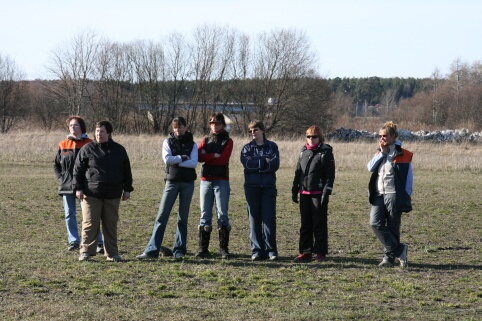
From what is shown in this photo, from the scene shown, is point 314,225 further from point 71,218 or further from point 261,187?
point 71,218

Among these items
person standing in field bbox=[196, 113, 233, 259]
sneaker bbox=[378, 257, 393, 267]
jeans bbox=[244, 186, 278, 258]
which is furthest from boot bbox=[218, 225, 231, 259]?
sneaker bbox=[378, 257, 393, 267]

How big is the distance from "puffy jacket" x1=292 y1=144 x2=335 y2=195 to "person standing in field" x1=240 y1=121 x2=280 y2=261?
0.44 metres

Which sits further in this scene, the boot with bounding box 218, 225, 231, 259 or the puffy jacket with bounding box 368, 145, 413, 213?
the boot with bounding box 218, 225, 231, 259

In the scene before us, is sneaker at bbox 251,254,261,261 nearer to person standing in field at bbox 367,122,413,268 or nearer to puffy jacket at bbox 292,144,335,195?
puffy jacket at bbox 292,144,335,195

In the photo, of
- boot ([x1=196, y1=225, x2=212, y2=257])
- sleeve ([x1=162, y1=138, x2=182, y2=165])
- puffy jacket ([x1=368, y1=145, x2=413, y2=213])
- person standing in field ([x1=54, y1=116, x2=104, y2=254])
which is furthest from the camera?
person standing in field ([x1=54, y1=116, x2=104, y2=254])

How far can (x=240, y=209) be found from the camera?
53.7ft

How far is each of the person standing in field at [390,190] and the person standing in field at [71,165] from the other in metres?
3.98

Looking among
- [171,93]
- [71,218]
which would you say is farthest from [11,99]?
[71,218]

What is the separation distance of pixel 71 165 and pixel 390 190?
461cm

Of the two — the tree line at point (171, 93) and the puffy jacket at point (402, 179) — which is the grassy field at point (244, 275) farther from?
the tree line at point (171, 93)

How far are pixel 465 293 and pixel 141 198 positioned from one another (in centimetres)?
1140

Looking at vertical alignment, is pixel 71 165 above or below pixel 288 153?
above

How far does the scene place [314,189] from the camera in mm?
10055

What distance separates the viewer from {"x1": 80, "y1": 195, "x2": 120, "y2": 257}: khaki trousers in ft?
32.4
